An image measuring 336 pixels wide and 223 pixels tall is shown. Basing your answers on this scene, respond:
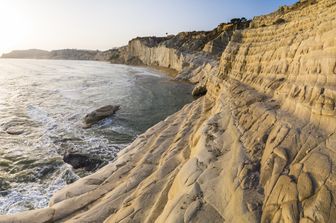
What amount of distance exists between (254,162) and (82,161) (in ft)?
36.0

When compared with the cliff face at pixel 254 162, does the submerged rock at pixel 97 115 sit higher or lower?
lower

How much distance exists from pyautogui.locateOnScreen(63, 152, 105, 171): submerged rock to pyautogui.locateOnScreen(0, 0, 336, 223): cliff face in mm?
2409

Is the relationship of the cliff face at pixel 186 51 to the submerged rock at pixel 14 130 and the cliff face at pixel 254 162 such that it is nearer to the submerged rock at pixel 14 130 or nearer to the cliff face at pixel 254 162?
the submerged rock at pixel 14 130

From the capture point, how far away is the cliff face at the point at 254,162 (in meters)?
6.28

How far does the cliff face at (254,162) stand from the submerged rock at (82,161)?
2.41 m

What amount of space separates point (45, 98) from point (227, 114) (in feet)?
96.8

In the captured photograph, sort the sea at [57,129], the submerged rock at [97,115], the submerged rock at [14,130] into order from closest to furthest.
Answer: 1. the sea at [57,129]
2. the submerged rock at [14,130]
3. the submerged rock at [97,115]

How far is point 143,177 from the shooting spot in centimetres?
1135

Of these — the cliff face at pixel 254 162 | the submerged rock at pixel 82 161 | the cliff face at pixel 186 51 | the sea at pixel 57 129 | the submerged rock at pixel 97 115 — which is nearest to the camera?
the cliff face at pixel 254 162

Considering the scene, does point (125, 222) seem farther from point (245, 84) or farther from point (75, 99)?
point (75, 99)

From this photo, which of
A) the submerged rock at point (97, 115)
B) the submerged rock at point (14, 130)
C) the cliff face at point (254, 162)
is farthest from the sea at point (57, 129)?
the cliff face at point (254, 162)

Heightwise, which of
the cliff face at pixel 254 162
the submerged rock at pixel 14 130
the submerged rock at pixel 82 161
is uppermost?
the cliff face at pixel 254 162

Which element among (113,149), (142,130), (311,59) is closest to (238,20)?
(142,130)

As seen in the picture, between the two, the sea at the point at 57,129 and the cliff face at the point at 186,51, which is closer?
the sea at the point at 57,129
